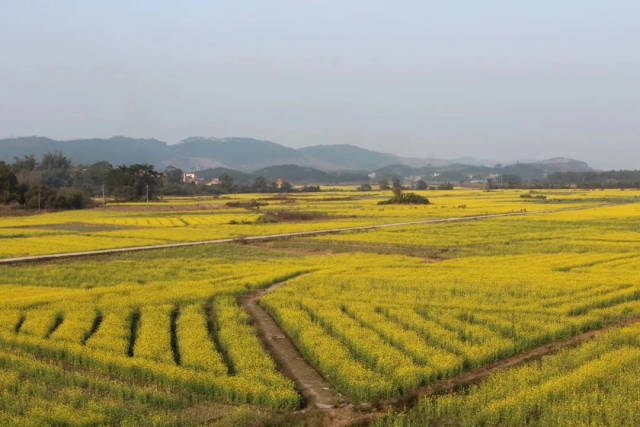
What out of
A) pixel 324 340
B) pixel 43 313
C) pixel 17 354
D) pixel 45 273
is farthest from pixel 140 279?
pixel 324 340

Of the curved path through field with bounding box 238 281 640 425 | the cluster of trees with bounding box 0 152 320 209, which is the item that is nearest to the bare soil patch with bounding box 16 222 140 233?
the cluster of trees with bounding box 0 152 320 209

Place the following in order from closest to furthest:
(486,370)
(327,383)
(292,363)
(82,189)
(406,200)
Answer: (327,383) → (486,370) → (292,363) → (406,200) → (82,189)

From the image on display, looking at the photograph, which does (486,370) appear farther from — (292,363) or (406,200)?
(406,200)

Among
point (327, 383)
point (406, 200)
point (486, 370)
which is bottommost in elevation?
point (327, 383)

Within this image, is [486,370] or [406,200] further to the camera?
[406,200]

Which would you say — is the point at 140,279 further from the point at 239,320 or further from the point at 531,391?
the point at 531,391

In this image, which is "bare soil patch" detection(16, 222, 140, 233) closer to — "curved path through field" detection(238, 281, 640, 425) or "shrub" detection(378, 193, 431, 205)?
"curved path through field" detection(238, 281, 640, 425)

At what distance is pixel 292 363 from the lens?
43.8 ft

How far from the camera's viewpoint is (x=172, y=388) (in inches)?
451

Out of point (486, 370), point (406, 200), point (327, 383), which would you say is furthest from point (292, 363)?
point (406, 200)

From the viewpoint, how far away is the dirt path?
11.2 meters

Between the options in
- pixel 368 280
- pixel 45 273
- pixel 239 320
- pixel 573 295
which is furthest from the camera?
pixel 45 273

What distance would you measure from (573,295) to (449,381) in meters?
9.89

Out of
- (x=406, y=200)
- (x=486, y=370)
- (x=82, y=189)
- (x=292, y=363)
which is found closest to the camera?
(x=486, y=370)
